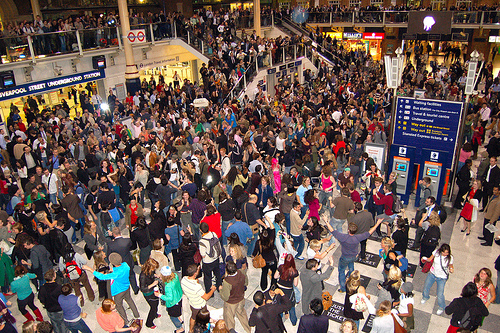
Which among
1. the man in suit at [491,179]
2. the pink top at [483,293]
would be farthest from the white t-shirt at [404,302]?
the man in suit at [491,179]

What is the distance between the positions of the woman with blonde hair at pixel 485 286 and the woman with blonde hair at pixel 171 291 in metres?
4.15

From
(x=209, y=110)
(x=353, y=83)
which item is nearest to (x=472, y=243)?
(x=209, y=110)

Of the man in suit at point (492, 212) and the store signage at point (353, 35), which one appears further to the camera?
the store signage at point (353, 35)

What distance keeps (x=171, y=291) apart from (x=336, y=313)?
108 inches

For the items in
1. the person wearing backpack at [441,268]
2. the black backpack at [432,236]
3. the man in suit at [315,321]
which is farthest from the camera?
the black backpack at [432,236]

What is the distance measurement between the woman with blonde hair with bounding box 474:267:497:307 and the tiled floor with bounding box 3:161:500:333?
0.92 m

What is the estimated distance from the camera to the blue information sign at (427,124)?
8875 millimetres

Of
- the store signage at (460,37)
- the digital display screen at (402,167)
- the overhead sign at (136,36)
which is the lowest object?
the digital display screen at (402,167)

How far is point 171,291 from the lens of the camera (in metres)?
5.34

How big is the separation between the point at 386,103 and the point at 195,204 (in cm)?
1013

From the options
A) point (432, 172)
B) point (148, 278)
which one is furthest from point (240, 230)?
point (432, 172)

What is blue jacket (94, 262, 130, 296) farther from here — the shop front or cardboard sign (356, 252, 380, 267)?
the shop front

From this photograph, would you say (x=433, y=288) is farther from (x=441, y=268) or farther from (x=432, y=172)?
→ (x=432, y=172)

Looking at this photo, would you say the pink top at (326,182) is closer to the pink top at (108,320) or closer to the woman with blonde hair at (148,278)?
the woman with blonde hair at (148,278)
